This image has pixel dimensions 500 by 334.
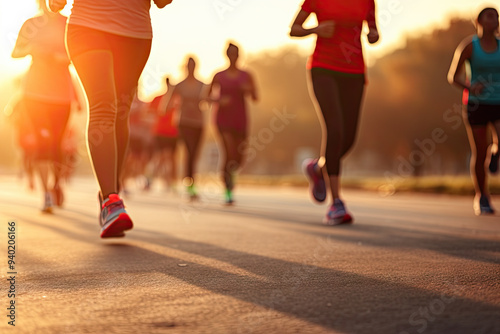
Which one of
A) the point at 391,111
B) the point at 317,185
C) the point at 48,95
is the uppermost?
the point at 48,95

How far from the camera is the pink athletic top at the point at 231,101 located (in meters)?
10.6

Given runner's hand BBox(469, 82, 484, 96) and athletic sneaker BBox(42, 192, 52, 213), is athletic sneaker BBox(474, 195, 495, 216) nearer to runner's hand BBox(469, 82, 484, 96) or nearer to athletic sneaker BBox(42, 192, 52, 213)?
runner's hand BBox(469, 82, 484, 96)

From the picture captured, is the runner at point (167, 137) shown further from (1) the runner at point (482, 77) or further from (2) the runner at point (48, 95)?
(1) the runner at point (482, 77)

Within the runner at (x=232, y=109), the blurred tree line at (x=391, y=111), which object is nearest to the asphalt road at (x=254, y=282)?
the runner at (x=232, y=109)

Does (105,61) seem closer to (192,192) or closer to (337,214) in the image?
(337,214)

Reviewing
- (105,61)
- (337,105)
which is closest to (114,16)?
(105,61)

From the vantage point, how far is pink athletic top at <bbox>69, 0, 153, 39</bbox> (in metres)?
4.61

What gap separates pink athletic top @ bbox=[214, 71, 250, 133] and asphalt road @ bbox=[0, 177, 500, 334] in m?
5.05

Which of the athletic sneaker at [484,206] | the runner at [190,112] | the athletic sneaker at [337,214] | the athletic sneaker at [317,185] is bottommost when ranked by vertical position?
the athletic sneaker at [484,206]

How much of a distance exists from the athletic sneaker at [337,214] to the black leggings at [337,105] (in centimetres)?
31

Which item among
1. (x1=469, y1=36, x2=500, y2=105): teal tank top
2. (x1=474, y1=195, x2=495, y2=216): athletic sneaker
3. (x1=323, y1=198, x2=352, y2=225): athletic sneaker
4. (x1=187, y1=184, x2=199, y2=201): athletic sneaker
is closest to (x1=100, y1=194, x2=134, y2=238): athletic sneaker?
(x1=323, y1=198, x2=352, y2=225): athletic sneaker

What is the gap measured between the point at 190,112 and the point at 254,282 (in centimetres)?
878

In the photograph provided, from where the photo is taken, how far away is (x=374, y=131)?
126 ft

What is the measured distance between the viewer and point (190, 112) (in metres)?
11.6
